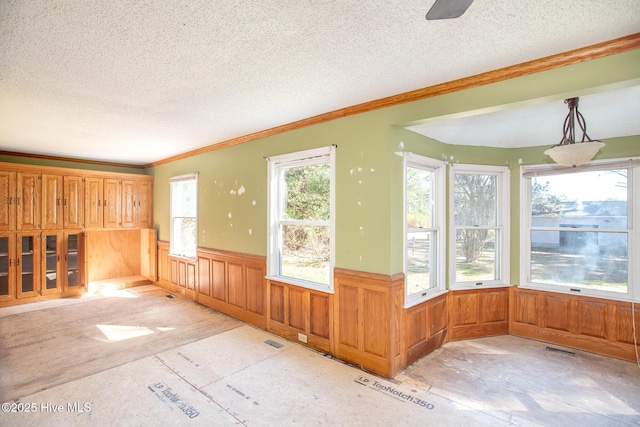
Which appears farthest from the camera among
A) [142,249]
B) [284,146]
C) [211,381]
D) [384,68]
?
[142,249]

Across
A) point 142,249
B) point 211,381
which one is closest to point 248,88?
point 211,381

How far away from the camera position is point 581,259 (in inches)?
137

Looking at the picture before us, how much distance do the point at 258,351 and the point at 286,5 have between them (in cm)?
311

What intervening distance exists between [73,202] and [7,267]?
4.32ft

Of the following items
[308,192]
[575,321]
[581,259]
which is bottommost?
[575,321]

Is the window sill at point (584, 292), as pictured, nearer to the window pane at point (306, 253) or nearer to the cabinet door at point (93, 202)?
the window pane at point (306, 253)

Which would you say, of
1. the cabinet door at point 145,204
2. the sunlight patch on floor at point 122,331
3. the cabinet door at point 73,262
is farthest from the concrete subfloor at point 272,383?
the cabinet door at point 145,204

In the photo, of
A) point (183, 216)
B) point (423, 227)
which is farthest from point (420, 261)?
point (183, 216)

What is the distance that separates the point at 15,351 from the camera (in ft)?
10.6

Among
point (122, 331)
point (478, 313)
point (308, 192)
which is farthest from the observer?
point (122, 331)

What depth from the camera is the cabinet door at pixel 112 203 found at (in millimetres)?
5711

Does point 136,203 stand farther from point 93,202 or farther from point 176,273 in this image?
point 176,273

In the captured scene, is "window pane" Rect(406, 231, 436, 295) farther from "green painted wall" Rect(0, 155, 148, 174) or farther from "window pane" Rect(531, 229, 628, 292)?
"green painted wall" Rect(0, 155, 148, 174)

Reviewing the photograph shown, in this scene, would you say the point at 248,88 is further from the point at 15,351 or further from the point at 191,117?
the point at 15,351
